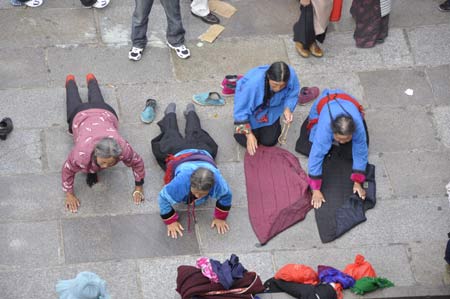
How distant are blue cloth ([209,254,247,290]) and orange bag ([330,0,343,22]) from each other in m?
3.76

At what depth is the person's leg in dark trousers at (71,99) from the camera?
8.33 metres

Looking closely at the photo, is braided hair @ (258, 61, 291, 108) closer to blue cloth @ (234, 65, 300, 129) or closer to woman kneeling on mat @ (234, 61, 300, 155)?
woman kneeling on mat @ (234, 61, 300, 155)

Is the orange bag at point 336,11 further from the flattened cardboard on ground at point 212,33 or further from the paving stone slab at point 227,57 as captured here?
the flattened cardboard on ground at point 212,33

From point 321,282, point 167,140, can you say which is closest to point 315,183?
point 321,282

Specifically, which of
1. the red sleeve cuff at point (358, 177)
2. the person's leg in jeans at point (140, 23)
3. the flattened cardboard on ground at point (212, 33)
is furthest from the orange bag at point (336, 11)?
the red sleeve cuff at point (358, 177)

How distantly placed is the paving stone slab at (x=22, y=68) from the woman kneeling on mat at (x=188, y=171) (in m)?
1.49

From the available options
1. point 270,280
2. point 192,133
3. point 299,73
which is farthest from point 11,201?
point 299,73

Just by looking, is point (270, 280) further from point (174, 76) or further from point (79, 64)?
point (79, 64)

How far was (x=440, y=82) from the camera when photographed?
30.7 feet

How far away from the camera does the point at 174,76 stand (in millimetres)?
9180

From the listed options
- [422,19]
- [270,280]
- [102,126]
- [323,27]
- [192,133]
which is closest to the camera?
[270,280]

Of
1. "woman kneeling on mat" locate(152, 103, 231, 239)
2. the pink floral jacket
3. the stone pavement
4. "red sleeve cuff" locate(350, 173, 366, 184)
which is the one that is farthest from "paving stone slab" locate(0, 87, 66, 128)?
"red sleeve cuff" locate(350, 173, 366, 184)

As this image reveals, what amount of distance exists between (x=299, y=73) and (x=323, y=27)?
0.57m

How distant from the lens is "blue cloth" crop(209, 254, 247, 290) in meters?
6.60
